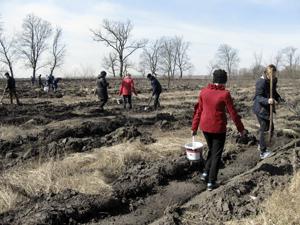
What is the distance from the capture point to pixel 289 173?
8.62m

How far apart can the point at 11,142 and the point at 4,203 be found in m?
5.63

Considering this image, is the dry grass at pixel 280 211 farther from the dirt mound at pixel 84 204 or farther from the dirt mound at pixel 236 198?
the dirt mound at pixel 84 204

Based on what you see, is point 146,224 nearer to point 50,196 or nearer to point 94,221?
point 94,221

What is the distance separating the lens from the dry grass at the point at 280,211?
589 cm

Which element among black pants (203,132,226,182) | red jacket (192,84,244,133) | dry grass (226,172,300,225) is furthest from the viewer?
black pants (203,132,226,182)

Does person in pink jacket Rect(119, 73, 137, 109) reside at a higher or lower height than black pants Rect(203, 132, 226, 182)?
higher

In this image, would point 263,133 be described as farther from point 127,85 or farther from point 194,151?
point 127,85

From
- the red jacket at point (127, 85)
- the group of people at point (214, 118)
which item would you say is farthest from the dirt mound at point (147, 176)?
the red jacket at point (127, 85)

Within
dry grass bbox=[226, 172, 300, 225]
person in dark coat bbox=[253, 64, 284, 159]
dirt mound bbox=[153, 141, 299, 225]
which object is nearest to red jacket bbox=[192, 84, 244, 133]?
dirt mound bbox=[153, 141, 299, 225]

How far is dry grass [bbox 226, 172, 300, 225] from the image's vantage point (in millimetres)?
5889

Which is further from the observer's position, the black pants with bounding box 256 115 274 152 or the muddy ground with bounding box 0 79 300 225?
the black pants with bounding box 256 115 274 152

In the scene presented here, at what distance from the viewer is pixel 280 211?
6.11 metres

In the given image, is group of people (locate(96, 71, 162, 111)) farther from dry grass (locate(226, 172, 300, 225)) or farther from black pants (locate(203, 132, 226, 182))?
dry grass (locate(226, 172, 300, 225))

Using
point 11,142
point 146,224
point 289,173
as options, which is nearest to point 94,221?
point 146,224
